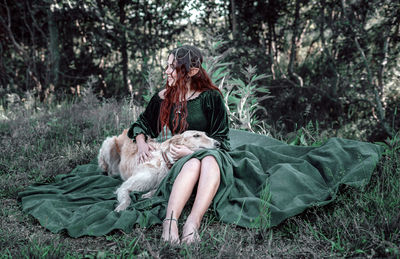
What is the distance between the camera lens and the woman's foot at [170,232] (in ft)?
7.34

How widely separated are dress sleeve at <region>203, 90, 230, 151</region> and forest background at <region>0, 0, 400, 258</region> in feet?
3.05

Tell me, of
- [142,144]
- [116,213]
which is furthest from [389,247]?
[142,144]

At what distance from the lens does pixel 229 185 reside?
3012 millimetres

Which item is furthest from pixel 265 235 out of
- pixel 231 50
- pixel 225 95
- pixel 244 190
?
pixel 231 50

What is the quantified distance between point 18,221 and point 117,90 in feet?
22.6

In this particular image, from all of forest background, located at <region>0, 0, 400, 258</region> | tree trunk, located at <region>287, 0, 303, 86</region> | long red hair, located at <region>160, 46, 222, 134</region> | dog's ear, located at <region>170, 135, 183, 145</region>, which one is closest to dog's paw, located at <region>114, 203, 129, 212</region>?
forest background, located at <region>0, 0, 400, 258</region>

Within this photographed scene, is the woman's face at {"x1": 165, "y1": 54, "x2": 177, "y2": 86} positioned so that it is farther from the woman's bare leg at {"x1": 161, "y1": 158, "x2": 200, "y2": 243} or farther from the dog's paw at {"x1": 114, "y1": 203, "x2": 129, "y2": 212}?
the dog's paw at {"x1": 114, "y1": 203, "x2": 129, "y2": 212}

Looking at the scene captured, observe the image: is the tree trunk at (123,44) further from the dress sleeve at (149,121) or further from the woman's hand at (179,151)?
the woman's hand at (179,151)

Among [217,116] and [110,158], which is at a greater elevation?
[217,116]

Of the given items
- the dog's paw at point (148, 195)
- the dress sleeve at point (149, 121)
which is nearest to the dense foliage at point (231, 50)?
the dress sleeve at point (149, 121)

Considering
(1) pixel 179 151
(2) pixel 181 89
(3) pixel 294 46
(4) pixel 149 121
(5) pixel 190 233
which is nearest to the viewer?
(5) pixel 190 233

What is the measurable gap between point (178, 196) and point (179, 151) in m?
0.63

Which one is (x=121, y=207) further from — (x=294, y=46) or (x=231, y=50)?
(x=294, y=46)

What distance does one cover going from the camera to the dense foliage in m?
7.14
